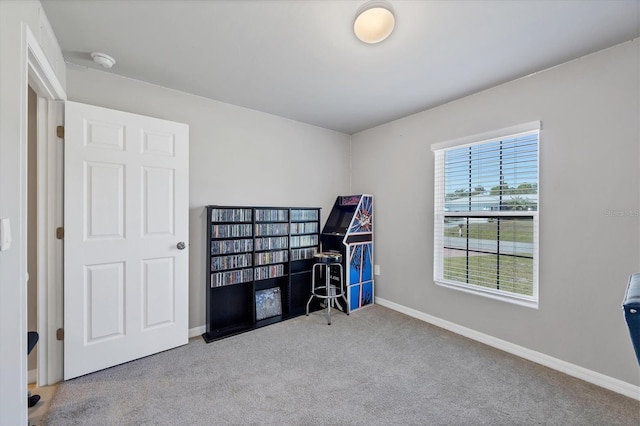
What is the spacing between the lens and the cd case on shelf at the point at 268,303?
296 centimetres

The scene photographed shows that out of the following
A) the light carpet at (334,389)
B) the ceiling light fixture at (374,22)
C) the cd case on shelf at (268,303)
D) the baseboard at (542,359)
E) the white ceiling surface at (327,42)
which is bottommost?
the light carpet at (334,389)

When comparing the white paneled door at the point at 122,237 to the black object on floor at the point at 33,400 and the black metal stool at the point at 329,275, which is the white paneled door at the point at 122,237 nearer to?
the black object on floor at the point at 33,400

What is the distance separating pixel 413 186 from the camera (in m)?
3.19

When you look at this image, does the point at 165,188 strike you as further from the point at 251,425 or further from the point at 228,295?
the point at 251,425

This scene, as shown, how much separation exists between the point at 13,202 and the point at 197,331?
1.91 m

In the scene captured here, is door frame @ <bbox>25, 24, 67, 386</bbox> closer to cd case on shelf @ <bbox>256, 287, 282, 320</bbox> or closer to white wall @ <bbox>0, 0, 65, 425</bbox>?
white wall @ <bbox>0, 0, 65, 425</bbox>

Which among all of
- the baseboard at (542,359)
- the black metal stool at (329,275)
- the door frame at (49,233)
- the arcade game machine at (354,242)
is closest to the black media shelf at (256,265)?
the black metal stool at (329,275)

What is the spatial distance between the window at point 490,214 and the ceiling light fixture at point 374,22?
151 centimetres

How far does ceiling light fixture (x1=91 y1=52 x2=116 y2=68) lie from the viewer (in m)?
1.97

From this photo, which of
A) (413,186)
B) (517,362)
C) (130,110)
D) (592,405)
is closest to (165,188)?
(130,110)

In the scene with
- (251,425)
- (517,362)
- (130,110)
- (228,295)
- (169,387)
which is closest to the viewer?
(251,425)

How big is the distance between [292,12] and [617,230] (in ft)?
8.61

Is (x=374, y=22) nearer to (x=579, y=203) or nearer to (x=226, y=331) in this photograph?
(x=579, y=203)

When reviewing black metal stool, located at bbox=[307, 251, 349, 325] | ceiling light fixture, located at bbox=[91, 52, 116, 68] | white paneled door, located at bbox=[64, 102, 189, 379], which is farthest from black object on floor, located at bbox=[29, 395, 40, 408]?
ceiling light fixture, located at bbox=[91, 52, 116, 68]
